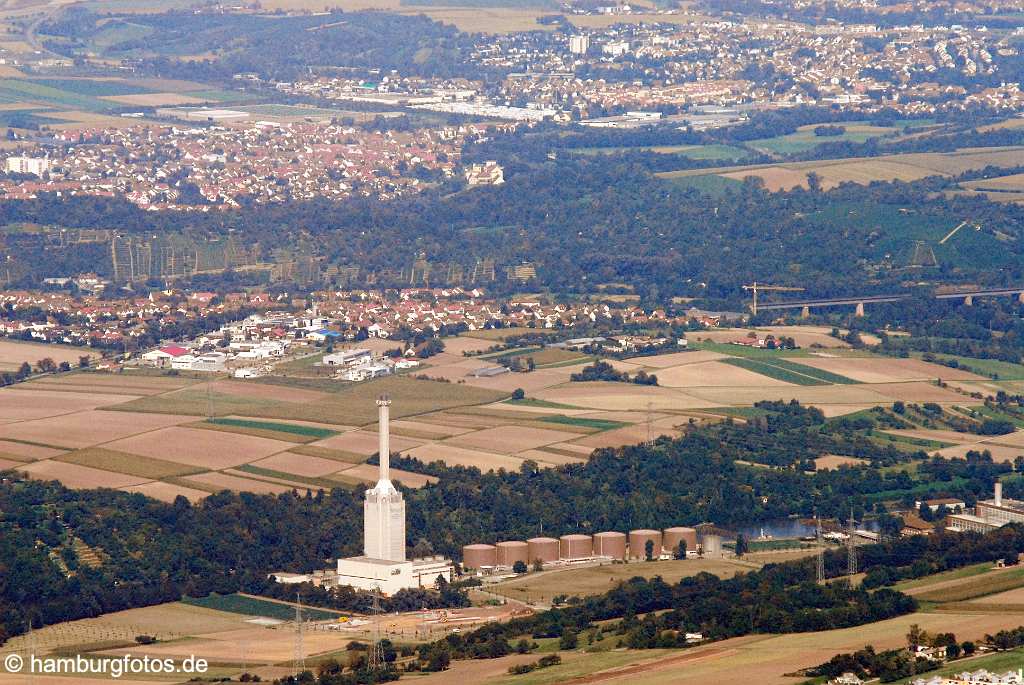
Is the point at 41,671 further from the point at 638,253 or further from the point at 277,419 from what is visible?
the point at 638,253

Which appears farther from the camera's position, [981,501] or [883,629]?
[981,501]

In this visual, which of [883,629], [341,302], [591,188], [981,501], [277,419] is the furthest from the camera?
[591,188]

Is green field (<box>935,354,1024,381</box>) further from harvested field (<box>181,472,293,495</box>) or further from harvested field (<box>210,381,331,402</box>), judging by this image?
harvested field (<box>181,472,293,495</box>)

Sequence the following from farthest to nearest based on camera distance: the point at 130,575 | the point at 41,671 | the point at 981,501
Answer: the point at 981,501
the point at 130,575
the point at 41,671

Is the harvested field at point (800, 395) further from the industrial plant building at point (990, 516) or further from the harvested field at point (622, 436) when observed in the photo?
the industrial plant building at point (990, 516)

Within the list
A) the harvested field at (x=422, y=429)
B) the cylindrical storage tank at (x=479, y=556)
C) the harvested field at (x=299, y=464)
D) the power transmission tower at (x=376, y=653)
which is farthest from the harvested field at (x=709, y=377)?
the power transmission tower at (x=376, y=653)

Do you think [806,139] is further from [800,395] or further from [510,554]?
[510,554]

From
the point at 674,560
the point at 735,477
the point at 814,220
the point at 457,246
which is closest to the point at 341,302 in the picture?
the point at 457,246
